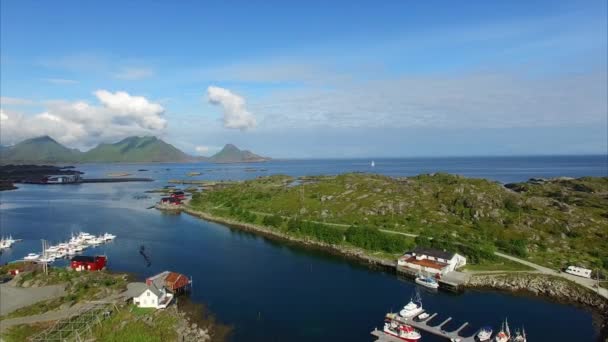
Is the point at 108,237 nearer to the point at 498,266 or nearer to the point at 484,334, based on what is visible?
the point at 484,334

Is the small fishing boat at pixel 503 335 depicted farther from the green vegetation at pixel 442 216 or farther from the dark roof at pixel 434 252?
the green vegetation at pixel 442 216

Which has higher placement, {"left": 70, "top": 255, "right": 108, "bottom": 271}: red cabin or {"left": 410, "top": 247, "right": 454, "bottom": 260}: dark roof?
{"left": 410, "top": 247, "right": 454, "bottom": 260}: dark roof

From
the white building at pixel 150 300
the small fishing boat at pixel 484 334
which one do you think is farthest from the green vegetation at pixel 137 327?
the small fishing boat at pixel 484 334

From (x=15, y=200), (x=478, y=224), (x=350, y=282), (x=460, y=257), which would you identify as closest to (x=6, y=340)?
(x=350, y=282)

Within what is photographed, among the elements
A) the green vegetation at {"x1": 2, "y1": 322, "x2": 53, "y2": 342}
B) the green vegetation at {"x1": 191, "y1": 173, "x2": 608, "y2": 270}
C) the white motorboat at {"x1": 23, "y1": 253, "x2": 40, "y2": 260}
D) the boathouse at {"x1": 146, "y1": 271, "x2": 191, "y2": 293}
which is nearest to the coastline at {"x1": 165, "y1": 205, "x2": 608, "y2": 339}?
the green vegetation at {"x1": 191, "y1": 173, "x2": 608, "y2": 270}

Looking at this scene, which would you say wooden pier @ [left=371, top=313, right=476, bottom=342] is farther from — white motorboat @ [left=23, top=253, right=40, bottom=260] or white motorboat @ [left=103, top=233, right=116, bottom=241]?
white motorboat @ [left=103, top=233, right=116, bottom=241]
